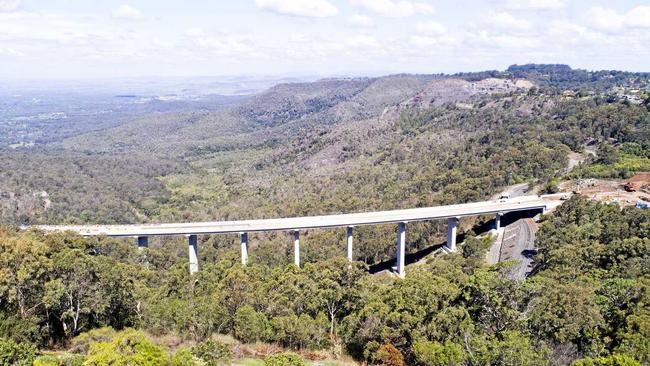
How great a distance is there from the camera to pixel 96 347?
23.9 m

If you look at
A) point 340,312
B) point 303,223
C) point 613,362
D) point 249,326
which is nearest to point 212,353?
→ point 249,326

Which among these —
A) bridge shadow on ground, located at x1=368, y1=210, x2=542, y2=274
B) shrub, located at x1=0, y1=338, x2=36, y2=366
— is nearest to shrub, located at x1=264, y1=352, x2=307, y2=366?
shrub, located at x1=0, y1=338, x2=36, y2=366

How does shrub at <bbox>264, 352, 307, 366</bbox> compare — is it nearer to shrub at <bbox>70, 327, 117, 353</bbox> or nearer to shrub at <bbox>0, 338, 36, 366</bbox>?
shrub at <bbox>0, 338, 36, 366</bbox>

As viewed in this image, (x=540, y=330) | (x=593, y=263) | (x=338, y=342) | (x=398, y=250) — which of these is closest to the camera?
(x=540, y=330)

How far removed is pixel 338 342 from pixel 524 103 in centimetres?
14318

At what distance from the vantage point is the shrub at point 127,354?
22219 millimetres

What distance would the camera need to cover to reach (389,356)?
30.9m

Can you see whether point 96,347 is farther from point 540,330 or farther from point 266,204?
point 266,204

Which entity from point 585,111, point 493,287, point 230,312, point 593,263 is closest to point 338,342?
point 230,312

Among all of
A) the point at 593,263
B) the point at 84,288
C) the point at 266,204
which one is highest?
the point at 84,288

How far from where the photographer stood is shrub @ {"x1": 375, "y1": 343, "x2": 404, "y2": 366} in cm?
3066

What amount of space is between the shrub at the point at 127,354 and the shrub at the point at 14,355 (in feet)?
10.6

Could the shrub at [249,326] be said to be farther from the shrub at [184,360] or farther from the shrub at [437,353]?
the shrub at [437,353]

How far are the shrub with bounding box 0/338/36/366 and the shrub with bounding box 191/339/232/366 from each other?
768cm
